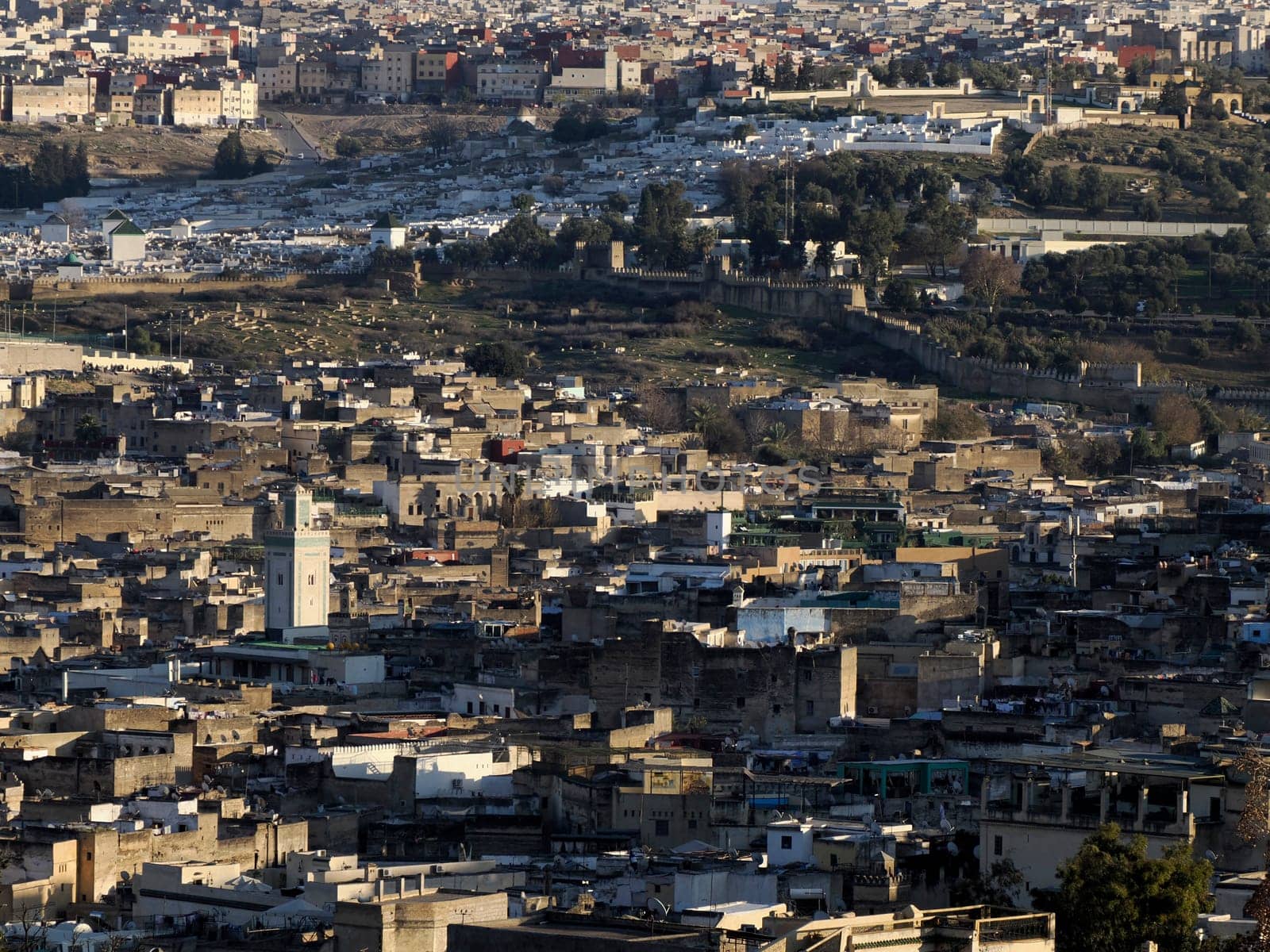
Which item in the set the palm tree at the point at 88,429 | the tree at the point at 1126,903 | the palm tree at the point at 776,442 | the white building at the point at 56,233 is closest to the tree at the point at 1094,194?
the white building at the point at 56,233

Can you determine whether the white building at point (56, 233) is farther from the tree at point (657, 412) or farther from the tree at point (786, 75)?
the tree at point (657, 412)

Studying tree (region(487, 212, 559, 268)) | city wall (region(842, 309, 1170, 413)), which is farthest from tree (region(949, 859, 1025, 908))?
tree (region(487, 212, 559, 268))

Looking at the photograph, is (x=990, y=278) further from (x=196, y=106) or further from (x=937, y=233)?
(x=196, y=106)

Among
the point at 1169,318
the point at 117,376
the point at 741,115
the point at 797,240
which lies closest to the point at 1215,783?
the point at 117,376

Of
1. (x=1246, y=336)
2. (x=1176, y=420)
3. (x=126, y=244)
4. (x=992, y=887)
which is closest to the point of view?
(x=992, y=887)

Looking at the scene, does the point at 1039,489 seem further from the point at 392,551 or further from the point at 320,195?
the point at 320,195

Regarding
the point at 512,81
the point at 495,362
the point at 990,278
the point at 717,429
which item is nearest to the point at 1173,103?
the point at 990,278
